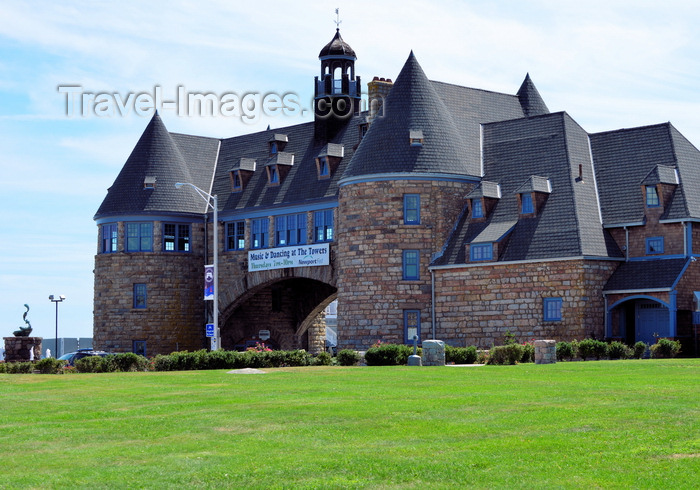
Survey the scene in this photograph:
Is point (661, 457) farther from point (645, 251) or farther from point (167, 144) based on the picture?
point (167, 144)

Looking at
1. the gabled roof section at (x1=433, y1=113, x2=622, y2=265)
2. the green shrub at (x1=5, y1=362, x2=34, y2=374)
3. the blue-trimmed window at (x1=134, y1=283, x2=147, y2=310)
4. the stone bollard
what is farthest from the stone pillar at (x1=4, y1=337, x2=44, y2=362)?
the stone bollard

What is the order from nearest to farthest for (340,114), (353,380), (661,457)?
(661,457)
(353,380)
(340,114)

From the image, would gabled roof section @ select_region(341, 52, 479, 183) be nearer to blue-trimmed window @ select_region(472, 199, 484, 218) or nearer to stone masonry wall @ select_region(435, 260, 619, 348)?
blue-trimmed window @ select_region(472, 199, 484, 218)

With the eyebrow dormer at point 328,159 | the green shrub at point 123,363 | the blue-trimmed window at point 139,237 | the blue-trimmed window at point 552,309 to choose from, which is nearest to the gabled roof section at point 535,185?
the blue-trimmed window at point 552,309

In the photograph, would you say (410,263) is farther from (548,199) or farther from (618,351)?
(618,351)

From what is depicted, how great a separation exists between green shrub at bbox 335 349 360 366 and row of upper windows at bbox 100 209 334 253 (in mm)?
16757

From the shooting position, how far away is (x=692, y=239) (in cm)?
4500

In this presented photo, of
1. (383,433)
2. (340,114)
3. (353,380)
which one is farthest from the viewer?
(340,114)

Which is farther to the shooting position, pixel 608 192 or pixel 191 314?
pixel 191 314

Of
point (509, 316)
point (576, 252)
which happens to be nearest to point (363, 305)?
point (509, 316)

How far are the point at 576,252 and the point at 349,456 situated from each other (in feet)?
104

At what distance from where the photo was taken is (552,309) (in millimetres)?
45438

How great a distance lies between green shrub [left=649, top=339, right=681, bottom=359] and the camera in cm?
4131

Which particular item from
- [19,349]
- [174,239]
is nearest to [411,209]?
[174,239]
